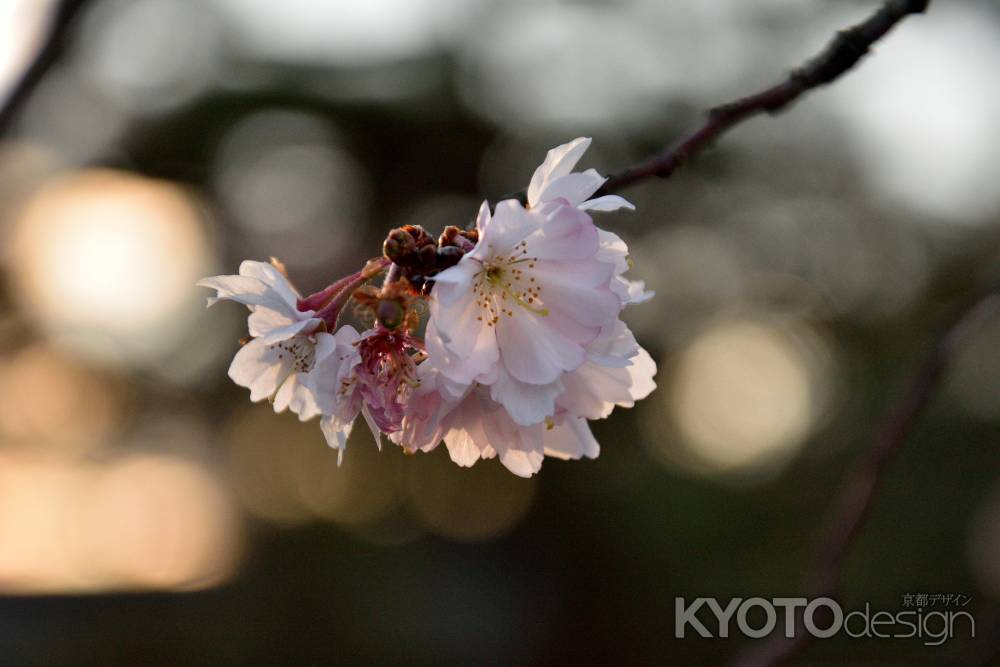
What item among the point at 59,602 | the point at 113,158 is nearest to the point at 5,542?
the point at 59,602

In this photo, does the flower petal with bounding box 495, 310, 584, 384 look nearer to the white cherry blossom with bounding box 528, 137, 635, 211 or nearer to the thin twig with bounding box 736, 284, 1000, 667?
the white cherry blossom with bounding box 528, 137, 635, 211

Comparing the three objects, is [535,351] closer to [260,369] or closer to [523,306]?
[523,306]

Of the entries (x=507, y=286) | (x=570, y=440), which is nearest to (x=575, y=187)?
(x=507, y=286)

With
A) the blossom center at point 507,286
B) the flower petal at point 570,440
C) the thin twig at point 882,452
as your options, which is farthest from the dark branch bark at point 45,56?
the thin twig at point 882,452

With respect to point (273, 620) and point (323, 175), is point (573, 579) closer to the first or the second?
point (273, 620)

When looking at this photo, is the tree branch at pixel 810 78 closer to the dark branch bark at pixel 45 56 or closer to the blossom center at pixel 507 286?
the blossom center at pixel 507 286

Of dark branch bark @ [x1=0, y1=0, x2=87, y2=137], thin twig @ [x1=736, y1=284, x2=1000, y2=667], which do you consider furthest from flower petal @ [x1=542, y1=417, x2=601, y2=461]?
dark branch bark @ [x1=0, y1=0, x2=87, y2=137]
